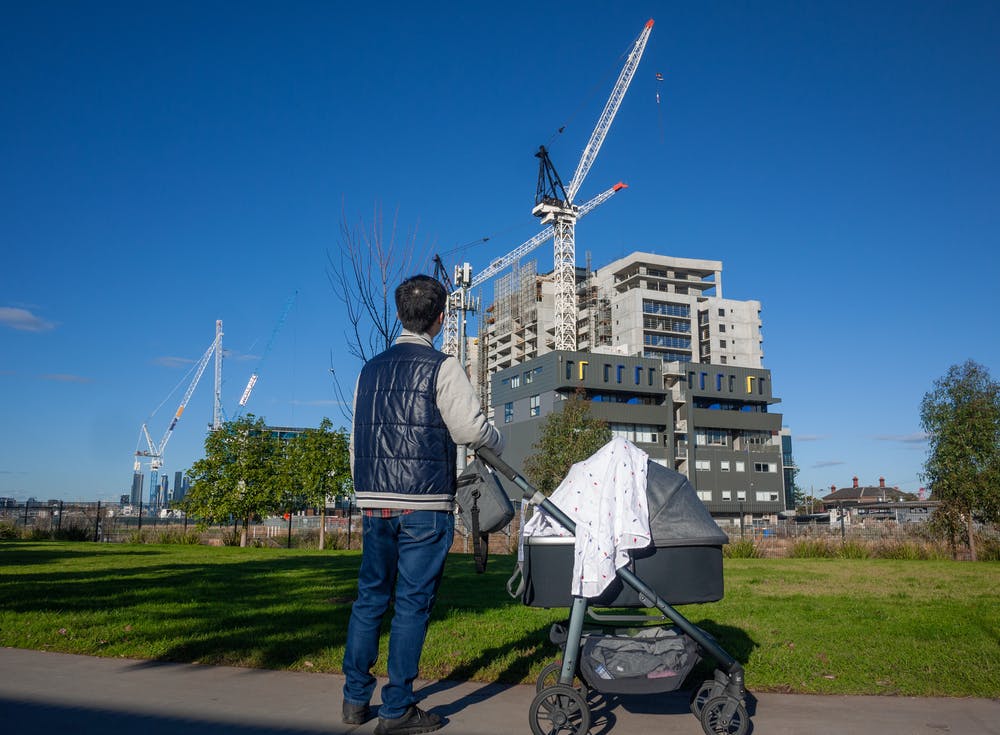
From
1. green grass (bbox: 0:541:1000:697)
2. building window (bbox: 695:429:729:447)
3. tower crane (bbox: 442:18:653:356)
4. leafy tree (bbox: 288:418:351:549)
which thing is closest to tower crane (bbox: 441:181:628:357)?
tower crane (bbox: 442:18:653:356)

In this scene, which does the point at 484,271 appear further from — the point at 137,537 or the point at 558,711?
the point at 558,711

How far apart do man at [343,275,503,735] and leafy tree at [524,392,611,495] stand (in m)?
33.5

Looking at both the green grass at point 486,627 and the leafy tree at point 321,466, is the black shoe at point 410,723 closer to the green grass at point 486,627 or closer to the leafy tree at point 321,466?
the green grass at point 486,627

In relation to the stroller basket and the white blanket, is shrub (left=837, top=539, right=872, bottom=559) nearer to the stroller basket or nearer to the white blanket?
the stroller basket

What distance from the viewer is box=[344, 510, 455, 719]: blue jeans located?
343 cm

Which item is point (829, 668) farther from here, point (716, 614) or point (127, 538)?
point (127, 538)

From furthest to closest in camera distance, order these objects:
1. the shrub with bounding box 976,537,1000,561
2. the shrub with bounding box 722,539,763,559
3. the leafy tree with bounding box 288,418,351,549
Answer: the leafy tree with bounding box 288,418,351,549
the shrub with bounding box 976,537,1000,561
the shrub with bounding box 722,539,763,559

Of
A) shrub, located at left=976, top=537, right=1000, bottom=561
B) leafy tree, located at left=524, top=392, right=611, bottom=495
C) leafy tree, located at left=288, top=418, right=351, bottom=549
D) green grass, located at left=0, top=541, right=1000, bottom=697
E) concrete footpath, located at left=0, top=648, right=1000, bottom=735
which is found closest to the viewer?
concrete footpath, located at left=0, top=648, right=1000, bottom=735

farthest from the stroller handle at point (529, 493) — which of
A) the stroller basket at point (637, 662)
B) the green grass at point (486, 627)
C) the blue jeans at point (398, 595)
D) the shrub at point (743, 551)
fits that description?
the shrub at point (743, 551)

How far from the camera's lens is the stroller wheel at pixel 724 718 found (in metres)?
3.35

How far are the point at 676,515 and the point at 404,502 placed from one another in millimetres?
1382

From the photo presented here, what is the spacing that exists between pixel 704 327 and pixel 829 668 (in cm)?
10311

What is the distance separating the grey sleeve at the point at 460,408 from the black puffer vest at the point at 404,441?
5cm

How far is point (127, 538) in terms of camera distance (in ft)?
87.2
